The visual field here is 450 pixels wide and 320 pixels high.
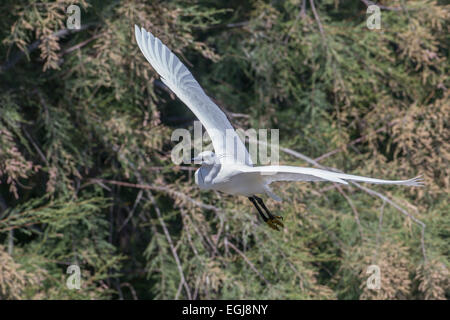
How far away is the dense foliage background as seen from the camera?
4.84 metres

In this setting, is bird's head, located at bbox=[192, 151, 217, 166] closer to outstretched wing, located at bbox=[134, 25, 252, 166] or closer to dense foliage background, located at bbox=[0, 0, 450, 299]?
outstretched wing, located at bbox=[134, 25, 252, 166]

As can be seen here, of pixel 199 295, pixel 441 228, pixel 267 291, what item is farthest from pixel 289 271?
pixel 441 228

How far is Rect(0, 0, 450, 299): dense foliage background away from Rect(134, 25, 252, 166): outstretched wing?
0.89 metres

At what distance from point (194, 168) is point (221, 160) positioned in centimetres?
172

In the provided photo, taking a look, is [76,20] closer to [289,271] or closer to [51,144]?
[51,144]

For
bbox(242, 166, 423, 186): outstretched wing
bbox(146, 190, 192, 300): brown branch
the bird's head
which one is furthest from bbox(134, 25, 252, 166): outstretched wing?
bbox(146, 190, 192, 300): brown branch

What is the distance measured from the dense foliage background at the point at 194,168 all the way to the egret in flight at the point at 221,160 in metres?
0.94

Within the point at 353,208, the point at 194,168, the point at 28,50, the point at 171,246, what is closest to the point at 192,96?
the point at 194,168

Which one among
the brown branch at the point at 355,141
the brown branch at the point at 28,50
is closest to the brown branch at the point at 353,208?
the brown branch at the point at 355,141

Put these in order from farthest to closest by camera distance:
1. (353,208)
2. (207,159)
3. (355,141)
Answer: (355,141), (353,208), (207,159)

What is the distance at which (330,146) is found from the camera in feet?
19.0

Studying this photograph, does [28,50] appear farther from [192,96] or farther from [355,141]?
[355,141]

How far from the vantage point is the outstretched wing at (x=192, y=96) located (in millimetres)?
3405

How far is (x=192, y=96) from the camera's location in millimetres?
3664
